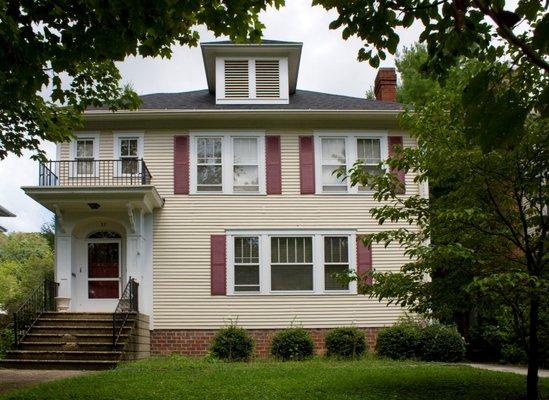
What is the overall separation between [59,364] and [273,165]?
743cm

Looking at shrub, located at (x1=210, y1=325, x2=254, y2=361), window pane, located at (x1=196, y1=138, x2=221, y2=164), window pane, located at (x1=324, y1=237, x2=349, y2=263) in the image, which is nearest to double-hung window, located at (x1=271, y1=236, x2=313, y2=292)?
window pane, located at (x1=324, y1=237, x2=349, y2=263)

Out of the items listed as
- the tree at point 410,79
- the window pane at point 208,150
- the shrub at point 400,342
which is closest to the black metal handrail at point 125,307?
the window pane at point 208,150

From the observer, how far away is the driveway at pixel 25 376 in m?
10.2

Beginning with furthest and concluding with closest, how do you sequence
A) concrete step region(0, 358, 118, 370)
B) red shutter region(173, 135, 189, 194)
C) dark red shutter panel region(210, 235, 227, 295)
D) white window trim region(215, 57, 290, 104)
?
1. white window trim region(215, 57, 290, 104)
2. red shutter region(173, 135, 189, 194)
3. dark red shutter panel region(210, 235, 227, 295)
4. concrete step region(0, 358, 118, 370)

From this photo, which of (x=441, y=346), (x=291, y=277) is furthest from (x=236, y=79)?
(x=441, y=346)

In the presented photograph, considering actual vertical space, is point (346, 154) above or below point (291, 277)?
above

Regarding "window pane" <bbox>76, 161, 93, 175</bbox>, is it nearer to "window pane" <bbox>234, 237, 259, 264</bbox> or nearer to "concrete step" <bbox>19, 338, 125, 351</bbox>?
"window pane" <bbox>234, 237, 259, 264</bbox>

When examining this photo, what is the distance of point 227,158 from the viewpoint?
56.6ft

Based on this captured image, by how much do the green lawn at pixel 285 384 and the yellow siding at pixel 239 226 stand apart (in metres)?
4.29

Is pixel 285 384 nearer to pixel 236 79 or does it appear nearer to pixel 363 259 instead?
pixel 363 259

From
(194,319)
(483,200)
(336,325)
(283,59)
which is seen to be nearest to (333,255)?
(336,325)

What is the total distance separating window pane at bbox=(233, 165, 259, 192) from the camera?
56.5ft

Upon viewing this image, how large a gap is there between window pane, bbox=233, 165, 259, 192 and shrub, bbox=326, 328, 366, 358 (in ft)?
14.3

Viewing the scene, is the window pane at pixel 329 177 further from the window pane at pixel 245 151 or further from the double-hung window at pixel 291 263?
the window pane at pixel 245 151
